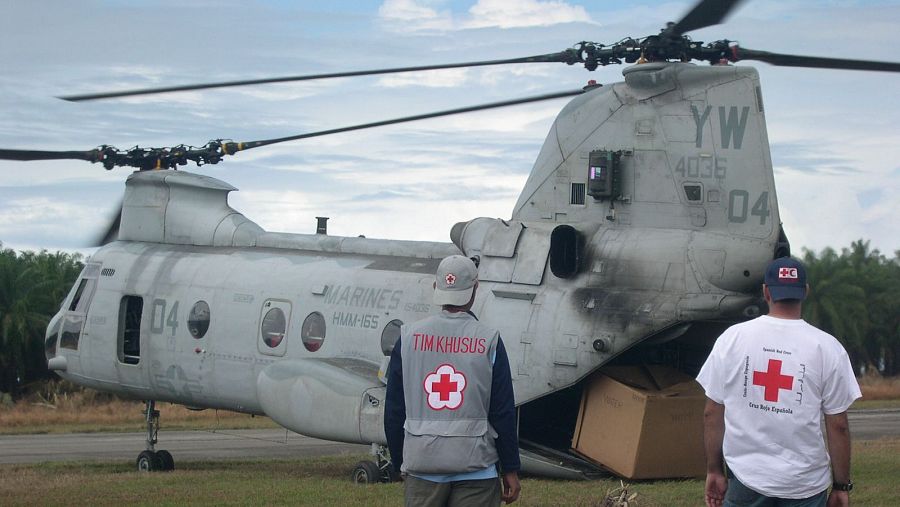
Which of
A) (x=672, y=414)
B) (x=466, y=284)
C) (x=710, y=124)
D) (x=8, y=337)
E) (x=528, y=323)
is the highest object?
(x=710, y=124)

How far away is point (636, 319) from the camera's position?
12.1m

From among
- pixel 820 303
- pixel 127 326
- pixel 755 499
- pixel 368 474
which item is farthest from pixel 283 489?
pixel 820 303

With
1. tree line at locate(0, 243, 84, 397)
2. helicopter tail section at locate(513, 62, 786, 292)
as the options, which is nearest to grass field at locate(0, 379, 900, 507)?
helicopter tail section at locate(513, 62, 786, 292)

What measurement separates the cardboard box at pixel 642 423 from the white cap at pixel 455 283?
21.4 feet

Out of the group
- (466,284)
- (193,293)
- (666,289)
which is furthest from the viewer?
(193,293)

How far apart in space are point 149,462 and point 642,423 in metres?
7.94

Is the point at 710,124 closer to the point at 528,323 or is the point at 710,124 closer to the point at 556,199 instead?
the point at 556,199

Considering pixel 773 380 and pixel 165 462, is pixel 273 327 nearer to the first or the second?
pixel 165 462

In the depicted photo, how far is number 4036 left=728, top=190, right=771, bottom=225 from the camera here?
12281 mm

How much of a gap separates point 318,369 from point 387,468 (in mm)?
1490

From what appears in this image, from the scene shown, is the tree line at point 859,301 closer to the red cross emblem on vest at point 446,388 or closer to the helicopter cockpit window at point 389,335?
the helicopter cockpit window at point 389,335

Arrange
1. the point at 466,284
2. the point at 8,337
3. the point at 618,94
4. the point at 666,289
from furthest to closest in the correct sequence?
the point at 8,337
the point at 618,94
the point at 666,289
the point at 466,284

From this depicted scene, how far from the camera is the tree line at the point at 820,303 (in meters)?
39.0

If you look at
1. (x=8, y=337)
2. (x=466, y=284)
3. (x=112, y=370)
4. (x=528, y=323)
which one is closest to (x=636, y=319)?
(x=528, y=323)
